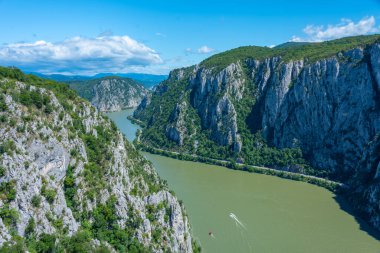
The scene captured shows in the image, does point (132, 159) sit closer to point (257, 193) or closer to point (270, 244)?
point (270, 244)

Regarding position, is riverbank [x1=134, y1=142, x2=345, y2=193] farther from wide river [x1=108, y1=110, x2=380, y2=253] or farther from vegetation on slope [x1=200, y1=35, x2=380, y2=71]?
vegetation on slope [x1=200, y1=35, x2=380, y2=71]

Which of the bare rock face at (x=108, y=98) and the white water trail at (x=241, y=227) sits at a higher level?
the bare rock face at (x=108, y=98)

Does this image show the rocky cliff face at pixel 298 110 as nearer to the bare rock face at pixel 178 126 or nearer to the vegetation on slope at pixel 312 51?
the bare rock face at pixel 178 126

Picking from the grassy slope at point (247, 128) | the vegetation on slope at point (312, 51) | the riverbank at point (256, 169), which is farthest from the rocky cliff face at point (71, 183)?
the vegetation on slope at point (312, 51)

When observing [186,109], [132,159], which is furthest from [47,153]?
[186,109]

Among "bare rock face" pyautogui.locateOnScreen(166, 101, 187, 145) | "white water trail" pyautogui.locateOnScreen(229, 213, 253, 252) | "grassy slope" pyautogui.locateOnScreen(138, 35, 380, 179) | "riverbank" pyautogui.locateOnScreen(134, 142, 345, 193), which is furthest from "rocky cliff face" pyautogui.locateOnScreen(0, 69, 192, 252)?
"bare rock face" pyautogui.locateOnScreen(166, 101, 187, 145)

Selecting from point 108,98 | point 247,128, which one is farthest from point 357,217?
point 108,98

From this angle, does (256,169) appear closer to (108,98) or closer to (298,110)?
(298,110)
